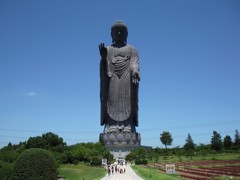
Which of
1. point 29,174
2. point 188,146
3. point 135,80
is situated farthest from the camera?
point 188,146

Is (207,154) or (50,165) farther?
(207,154)

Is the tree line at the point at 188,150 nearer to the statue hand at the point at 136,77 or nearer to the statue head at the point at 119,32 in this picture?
the statue hand at the point at 136,77

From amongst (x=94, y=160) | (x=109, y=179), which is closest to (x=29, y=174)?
(x=109, y=179)

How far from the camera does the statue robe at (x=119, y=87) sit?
3897 cm

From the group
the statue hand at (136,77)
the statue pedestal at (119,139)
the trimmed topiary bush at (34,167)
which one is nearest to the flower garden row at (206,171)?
the trimmed topiary bush at (34,167)

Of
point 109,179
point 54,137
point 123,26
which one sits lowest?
point 109,179

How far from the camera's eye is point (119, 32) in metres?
40.7

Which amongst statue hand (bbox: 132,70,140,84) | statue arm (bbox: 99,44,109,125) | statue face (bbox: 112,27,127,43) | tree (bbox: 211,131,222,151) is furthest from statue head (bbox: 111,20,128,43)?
tree (bbox: 211,131,222,151)

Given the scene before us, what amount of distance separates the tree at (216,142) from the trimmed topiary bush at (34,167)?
1802 inches

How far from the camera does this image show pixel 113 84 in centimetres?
3919

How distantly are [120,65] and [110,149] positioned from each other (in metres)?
10.1

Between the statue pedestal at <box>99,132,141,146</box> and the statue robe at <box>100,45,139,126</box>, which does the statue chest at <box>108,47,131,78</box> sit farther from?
the statue pedestal at <box>99,132,141,146</box>

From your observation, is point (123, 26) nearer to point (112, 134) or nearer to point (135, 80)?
point (135, 80)

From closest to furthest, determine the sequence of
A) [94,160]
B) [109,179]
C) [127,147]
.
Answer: [109,179], [94,160], [127,147]
